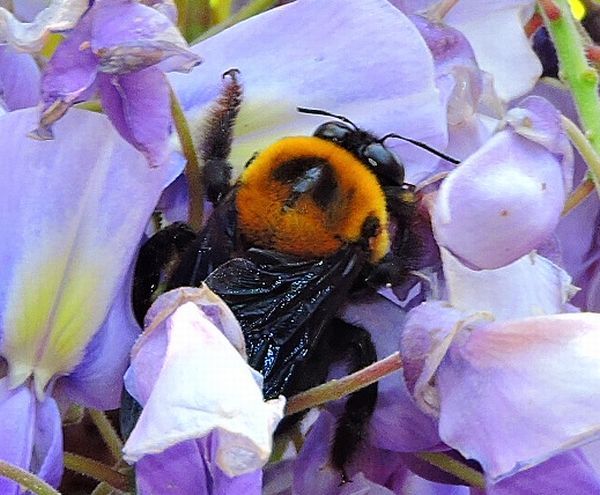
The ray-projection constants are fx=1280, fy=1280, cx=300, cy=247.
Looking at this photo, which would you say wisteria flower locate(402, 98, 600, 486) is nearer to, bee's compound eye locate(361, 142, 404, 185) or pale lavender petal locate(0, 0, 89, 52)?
bee's compound eye locate(361, 142, 404, 185)

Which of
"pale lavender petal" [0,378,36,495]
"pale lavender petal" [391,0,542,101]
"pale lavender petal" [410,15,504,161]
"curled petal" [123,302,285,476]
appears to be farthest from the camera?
"pale lavender petal" [391,0,542,101]

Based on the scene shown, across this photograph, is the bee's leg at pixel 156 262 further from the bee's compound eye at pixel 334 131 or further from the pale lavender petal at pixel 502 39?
the pale lavender petal at pixel 502 39

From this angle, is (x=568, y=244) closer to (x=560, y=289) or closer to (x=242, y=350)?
(x=560, y=289)

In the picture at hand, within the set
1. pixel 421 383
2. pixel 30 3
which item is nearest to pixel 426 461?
pixel 421 383

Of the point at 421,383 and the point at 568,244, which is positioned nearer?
the point at 421,383

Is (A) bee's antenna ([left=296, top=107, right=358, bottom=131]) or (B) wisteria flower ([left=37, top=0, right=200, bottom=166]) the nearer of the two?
(B) wisteria flower ([left=37, top=0, right=200, bottom=166])

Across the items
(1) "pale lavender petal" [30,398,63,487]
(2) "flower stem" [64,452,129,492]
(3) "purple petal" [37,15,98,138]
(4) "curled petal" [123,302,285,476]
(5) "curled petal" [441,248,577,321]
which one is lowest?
(2) "flower stem" [64,452,129,492]

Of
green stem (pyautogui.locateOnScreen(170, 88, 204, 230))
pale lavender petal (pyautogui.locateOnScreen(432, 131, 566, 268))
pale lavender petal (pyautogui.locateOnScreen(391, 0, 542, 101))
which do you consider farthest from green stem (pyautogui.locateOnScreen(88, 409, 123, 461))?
pale lavender petal (pyautogui.locateOnScreen(391, 0, 542, 101))
